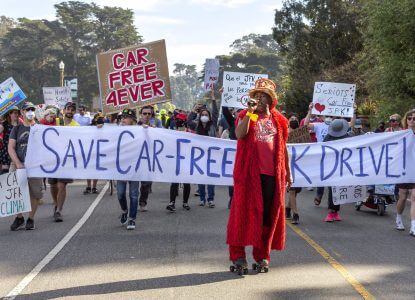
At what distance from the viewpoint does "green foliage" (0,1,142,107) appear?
8981 cm

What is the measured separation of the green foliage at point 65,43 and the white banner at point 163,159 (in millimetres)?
75234

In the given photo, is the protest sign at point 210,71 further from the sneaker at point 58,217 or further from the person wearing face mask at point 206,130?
the sneaker at point 58,217

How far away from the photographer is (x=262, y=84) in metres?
7.47

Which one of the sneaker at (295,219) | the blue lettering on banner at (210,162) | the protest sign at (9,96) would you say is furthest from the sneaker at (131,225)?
the protest sign at (9,96)

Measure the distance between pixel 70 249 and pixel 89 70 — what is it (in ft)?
292

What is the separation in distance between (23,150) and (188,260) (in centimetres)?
344

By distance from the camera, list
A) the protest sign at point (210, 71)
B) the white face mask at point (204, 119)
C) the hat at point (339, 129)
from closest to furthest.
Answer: the hat at point (339, 129)
the white face mask at point (204, 119)
the protest sign at point (210, 71)

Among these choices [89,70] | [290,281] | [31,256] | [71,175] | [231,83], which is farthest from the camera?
[89,70]

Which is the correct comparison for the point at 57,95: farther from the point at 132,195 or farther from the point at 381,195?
the point at 132,195

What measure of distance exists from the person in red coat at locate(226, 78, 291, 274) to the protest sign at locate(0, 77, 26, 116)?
513 centimetres

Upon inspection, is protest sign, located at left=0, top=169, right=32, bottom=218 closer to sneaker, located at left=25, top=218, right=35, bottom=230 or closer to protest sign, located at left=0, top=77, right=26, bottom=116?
sneaker, located at left=25, top=218, right=35, bottom=230

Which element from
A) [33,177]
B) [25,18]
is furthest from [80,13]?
[33,177]

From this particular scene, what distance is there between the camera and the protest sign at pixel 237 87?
17.6 metres

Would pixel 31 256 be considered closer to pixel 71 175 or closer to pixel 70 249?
pixel 70 249
